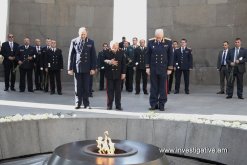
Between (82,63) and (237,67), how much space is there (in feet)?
18.6

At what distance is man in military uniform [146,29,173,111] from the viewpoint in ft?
35.2

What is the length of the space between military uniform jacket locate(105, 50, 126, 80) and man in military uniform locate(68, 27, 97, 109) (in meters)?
0.42

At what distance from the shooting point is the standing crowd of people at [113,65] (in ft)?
35.2

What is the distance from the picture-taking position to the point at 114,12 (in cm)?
2014

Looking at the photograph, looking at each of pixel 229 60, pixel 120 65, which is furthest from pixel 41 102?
pixel 229 60

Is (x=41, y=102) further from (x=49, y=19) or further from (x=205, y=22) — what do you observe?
(x=205, y=22)

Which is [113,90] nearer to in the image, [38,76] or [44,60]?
[44,60]

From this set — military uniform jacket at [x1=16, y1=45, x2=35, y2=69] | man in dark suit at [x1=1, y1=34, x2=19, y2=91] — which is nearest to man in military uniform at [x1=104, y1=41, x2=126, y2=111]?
military uniform jacket at [x1=16, y1=45, x2=35, y2=69]

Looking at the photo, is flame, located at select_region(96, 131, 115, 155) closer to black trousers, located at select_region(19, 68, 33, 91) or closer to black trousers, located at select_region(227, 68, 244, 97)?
black trousers, located at select_region(227, 68, 244, 97)

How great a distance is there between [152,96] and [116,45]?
165 cm

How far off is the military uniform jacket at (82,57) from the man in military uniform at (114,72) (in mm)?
442

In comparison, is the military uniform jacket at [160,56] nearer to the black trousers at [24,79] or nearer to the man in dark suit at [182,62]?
the man in dark suit at [182,62]

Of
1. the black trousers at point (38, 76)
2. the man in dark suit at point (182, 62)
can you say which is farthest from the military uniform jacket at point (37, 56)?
the man in dark suit at point (182, 62)

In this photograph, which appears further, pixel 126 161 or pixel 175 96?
pixel 175 96
